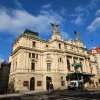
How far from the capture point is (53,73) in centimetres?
4859

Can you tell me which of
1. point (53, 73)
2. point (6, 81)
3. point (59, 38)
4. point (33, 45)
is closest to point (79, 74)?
point (53, 73)

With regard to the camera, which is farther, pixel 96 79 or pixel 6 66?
pixel 96 79

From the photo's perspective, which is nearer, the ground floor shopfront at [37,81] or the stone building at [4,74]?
the ground floor shopfront at [37,81]

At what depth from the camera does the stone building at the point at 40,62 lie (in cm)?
4500

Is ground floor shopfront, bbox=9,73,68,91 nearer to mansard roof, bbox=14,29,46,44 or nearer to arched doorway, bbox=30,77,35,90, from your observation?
arched doorway, bbox=30,77,35,90

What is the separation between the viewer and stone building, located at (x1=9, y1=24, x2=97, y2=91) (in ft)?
148

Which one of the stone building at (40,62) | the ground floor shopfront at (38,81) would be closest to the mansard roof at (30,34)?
the stone building at (40,62)

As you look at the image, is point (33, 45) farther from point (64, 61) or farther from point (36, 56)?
point (64, 61)

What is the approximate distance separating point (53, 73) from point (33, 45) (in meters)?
11.3

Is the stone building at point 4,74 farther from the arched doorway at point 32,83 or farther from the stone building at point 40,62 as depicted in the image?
the arched doorway at point 32,83

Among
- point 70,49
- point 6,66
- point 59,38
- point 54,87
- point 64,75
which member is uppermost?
point 59,38

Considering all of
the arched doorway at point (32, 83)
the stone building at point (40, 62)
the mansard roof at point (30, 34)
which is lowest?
the arched doorway at point (32, 83)

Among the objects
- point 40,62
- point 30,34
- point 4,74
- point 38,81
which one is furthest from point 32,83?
point 4,74

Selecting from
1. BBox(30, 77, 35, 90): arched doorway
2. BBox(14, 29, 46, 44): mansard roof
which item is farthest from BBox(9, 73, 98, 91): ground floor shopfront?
BBox(14, 29, 46, 44): mansard roof
